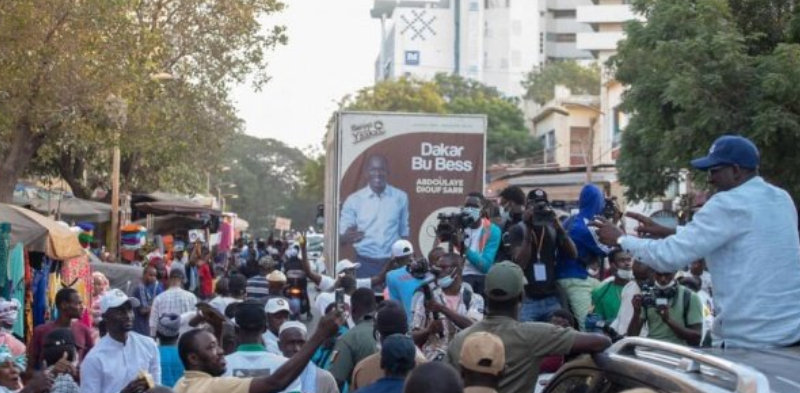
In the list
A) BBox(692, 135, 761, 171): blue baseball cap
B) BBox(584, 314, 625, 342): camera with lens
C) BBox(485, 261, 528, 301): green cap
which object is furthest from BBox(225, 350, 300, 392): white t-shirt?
BBox(584, 314, 625, 342): camera with lens

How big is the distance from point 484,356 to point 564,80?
90.3m

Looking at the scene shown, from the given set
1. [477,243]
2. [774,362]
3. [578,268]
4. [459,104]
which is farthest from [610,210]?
[459,104]

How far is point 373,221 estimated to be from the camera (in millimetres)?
18000

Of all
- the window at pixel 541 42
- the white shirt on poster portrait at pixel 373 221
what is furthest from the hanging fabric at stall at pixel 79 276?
the window at pixel 541 42

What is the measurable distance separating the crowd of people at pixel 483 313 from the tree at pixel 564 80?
80.0 metres

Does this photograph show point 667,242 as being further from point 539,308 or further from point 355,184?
point 355,184

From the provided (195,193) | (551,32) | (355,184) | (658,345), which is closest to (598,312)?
(658,345)

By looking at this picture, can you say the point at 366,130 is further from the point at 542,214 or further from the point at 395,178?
the point at 542,214

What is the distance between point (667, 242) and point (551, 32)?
109 m

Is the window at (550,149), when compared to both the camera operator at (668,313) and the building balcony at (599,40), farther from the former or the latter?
the camera operator at (668,313)

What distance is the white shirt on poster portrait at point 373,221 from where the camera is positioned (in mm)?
17922

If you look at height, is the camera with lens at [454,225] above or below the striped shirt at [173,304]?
above

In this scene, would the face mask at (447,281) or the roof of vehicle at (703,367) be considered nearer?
the roof of vehicle at (703,367)

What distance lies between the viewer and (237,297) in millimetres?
12953
